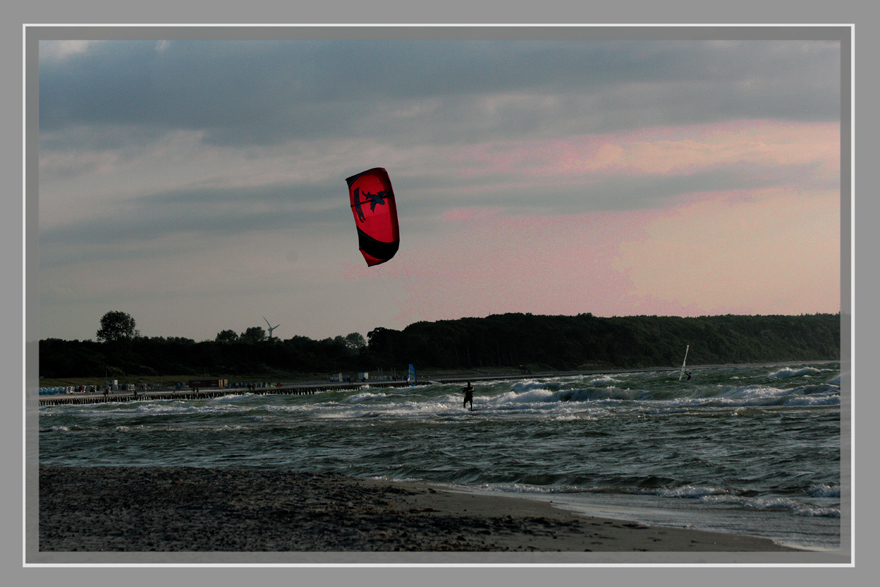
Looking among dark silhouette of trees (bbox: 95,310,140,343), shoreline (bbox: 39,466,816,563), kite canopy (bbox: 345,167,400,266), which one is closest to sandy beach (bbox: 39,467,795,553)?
shoreline (bbox: 39,466,816,563)

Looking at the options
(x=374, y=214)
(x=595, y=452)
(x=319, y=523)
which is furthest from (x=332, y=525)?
(x=595, y=452)

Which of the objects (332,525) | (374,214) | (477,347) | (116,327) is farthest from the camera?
(477,347)

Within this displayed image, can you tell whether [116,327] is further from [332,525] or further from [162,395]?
[332,525]

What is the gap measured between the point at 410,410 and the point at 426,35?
62.0ft

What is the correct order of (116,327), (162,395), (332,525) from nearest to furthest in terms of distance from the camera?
(332,525) < (162,395) < (116,327)

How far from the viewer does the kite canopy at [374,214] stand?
901 cm

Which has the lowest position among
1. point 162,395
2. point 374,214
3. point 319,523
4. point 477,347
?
point 162,395

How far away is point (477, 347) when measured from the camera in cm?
7925

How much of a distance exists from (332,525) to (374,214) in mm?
4283

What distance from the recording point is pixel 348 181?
30.4 feet

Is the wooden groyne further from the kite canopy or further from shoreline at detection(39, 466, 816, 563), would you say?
shoreline at detection(39, 466, 816, 563)

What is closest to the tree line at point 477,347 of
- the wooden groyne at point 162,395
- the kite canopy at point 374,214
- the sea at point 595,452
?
the wooden groyne at point 162,395

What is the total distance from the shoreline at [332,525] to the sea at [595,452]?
1.92 feet

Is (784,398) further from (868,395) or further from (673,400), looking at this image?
(868,395)
